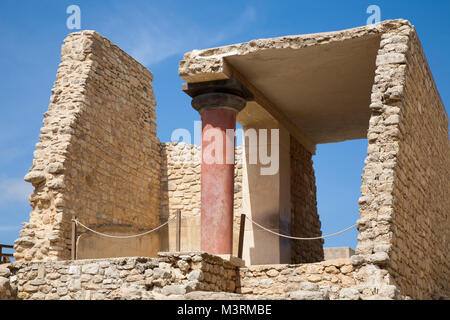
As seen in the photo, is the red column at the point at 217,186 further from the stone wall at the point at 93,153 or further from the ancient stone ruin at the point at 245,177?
the stone wall at the point at 93,153

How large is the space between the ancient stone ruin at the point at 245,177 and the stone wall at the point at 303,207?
65mm

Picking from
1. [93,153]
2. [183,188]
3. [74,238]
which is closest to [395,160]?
[74,238]

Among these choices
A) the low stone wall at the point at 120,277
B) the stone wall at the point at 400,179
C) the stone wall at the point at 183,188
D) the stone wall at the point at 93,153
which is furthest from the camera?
the stone wall at the point at 183,188

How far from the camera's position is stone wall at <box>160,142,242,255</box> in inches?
541

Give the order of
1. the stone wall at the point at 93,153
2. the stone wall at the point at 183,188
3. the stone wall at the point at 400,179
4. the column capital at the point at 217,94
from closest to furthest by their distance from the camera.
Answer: the stone wall at the point at 400,179
the column capital at the point at 217,94
the stone wall at the point at 93,153
the stone wall at the point at 183,188

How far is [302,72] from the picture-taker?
1041 centimetres

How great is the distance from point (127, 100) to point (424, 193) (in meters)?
6.56

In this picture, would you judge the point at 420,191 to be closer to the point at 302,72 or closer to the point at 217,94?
the point at 302,72

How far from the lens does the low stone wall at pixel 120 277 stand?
8.07m

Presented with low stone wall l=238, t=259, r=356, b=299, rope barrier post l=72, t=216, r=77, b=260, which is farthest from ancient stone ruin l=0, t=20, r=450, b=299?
rope barrier post l=72, t=216, r=77, b=260

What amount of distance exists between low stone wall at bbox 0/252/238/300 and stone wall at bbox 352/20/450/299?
78.3 inches

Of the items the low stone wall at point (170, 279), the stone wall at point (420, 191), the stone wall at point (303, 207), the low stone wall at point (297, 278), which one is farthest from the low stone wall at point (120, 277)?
the stone wall at point (303, 207)

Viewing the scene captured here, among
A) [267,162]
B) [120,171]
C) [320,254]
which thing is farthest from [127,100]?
[320,254]
